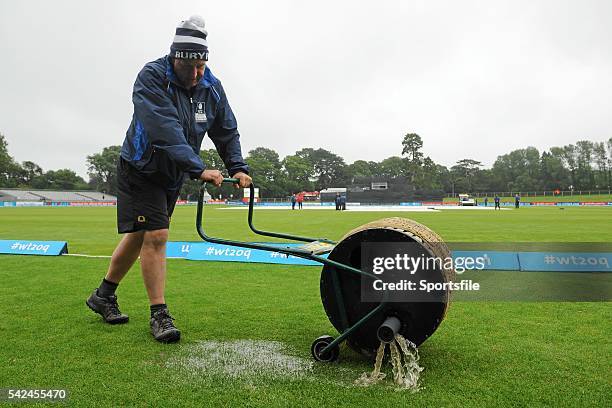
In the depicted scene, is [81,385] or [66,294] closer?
[81,385]

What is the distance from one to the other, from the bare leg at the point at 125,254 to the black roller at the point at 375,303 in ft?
5.74

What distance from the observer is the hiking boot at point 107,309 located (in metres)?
4.15

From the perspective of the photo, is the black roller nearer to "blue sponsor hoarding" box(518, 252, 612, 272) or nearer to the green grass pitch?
the green grass pitch

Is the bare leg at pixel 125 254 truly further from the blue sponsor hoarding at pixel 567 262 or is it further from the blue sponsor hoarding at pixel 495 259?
the blue sponsor hoarding at pixel 567 262

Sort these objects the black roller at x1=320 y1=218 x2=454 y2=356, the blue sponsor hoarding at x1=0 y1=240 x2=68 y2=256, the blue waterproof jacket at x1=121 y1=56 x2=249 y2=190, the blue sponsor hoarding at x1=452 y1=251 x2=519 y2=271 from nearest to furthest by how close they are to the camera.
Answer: the black roller at x1=320 y1=218 x2=454 y2=356
the blue waterproof jacket at x1=121 y1=56 x2=249 y2=190
the blue sponsor hoarding at x1=452 y1=251 x2=519 y2=271
the blue sponsor hoarding at x1=0 y1=240 x2=68 y2=256

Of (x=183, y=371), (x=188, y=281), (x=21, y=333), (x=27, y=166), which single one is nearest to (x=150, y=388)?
(x=183, y=371)

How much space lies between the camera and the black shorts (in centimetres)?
382

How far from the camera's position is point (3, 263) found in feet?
25.5

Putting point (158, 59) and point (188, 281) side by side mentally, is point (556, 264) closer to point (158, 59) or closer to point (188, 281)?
point (188, 281)

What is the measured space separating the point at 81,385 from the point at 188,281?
3503mm

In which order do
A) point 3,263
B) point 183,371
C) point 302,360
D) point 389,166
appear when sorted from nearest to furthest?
point 183,371 → point 302,360 → point 3,263 → point 389,166

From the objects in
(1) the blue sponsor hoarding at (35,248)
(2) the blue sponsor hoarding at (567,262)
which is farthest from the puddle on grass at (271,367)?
(1) the blue sponsor hoarding at (35,248)

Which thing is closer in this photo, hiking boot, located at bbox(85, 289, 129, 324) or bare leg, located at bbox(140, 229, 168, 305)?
bare leg, located at bbox(140, 229, 168, 305)

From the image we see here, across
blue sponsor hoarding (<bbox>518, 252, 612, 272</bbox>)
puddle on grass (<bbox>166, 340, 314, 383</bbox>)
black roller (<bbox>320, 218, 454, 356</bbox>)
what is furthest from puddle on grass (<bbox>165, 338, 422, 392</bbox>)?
blue sponsor hoarding (<bbox>518, 252, 612, 272</bbox>)
